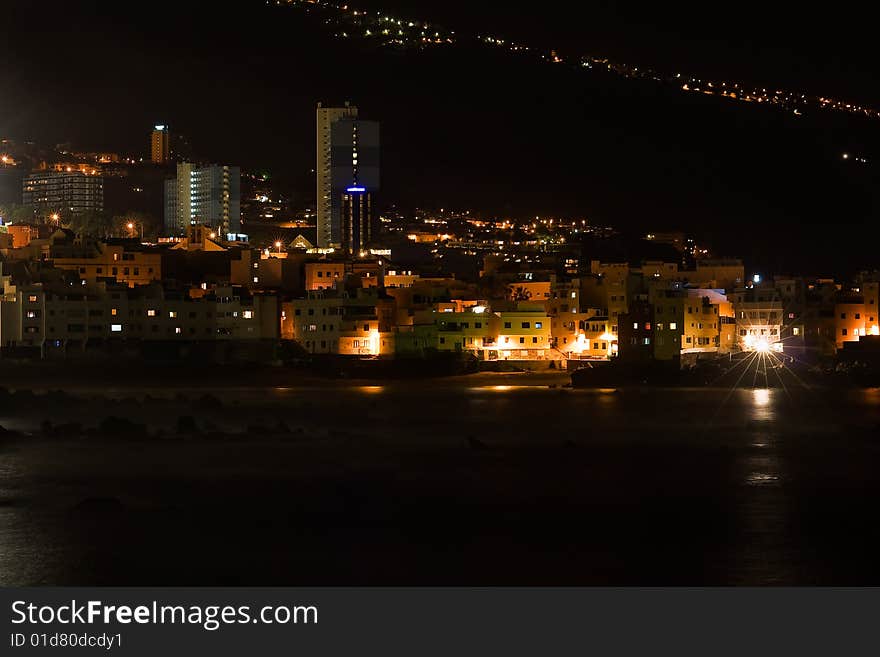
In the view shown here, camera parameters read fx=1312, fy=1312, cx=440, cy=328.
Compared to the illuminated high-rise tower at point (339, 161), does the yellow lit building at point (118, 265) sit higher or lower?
lower

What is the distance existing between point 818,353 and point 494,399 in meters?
12.9

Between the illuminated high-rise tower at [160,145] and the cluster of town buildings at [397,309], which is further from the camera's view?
the illuminated high-rise tower at [160,145]

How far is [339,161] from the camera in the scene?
5738 centimetres

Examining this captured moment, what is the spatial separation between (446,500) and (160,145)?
7146 cm

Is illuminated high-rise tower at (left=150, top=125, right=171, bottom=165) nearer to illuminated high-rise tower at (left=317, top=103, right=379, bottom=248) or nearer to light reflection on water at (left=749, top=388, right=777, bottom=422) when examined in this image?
illuminated high-rise tower at (left=317, top=103, right=379, bottom=248)

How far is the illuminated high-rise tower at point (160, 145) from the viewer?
80.2m

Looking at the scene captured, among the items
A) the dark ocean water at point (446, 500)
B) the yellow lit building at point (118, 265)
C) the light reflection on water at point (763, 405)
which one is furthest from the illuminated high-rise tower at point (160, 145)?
the dark ocean water at point (446, 500)

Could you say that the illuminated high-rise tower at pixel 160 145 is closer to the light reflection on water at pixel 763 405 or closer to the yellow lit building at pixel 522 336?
the yellow lit building at pixel 522 336

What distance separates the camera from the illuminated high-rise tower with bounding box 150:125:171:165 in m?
80.2

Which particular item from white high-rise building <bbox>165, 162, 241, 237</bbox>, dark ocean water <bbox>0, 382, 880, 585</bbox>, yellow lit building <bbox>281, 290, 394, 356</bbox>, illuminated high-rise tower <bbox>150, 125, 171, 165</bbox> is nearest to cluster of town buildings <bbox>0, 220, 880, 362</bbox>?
yellow lit building <bbox>281, 290, 394, 356</bbox>

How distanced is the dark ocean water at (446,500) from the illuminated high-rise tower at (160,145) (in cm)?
5966

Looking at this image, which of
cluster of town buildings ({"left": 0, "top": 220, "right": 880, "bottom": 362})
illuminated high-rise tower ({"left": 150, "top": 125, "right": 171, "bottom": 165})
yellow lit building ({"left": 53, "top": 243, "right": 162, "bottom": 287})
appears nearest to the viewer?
cluster of town buildings ({"left": 0, "top": 220, "right": 880, "bottom": 362})

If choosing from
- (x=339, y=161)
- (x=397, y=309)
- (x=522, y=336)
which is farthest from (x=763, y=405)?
(x=339, y=161)

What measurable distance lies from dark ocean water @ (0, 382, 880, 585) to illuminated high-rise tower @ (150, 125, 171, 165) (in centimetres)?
5966
